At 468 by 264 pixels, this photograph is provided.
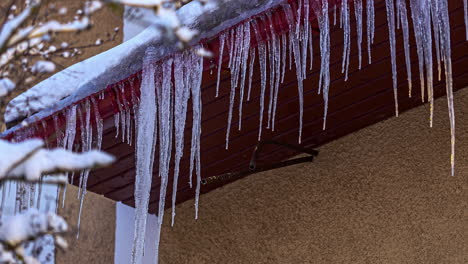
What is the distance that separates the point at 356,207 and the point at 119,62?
1.72m

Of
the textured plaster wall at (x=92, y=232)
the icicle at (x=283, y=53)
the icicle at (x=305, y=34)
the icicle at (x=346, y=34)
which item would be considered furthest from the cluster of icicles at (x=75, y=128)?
the textured plaster wall at (x=92, y=232)

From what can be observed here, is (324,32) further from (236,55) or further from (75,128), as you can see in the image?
(75,128)

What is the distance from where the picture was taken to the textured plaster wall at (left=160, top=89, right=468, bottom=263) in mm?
4613

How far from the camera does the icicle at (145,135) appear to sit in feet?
12.4

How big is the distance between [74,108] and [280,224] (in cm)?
158

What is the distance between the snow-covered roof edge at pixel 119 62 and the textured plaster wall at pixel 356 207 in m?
1.42

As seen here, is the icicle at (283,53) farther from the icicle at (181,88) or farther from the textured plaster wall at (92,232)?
the textured plaster wall at (92,232)

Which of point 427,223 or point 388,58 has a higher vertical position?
point 388,58

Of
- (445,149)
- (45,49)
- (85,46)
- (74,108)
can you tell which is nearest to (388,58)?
(445,149)

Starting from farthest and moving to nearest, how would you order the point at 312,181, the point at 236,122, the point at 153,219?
the point at 153,219 < the point at 312,181 < the point at 236,122

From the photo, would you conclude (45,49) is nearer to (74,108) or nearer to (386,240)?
(74,108)

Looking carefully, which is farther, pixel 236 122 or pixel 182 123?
Result: pixel 236 122

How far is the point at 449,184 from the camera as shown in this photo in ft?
15.2

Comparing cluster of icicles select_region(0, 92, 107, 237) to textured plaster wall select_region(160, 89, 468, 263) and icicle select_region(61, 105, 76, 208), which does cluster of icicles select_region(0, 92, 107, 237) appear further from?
textured plaster wall select_region(160, 89, 468, 263)
